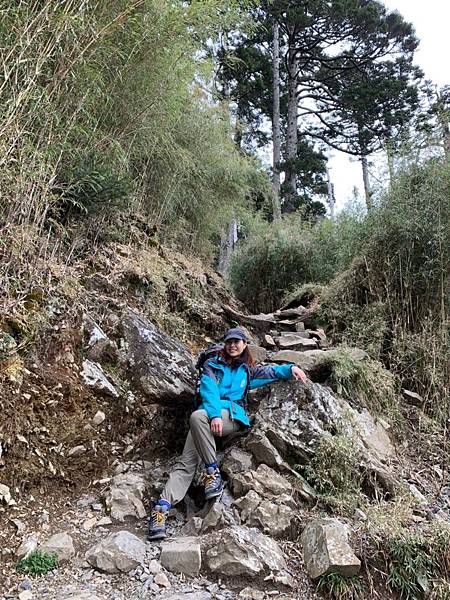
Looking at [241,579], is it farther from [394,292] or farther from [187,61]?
[187,61]

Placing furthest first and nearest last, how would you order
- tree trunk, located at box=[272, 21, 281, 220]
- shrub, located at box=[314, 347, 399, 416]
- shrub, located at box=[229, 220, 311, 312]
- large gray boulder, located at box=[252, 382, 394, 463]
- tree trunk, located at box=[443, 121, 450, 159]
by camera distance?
tree trunk, located at box=[272, 21, 281, 220] < shrub, located at box=[229, 220, 311, 312] < tree trunk, located at box=[443, 121, 450, 159] < shrub, located at box=[314, 347, 399, 416] < large gray boulder, located at box=[252, 382, 394, 463]

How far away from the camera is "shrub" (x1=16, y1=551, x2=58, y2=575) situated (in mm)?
1734

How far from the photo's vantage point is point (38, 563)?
1.76 meters

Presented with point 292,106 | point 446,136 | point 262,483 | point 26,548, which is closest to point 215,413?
point 262,483

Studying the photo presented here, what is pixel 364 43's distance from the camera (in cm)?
1018

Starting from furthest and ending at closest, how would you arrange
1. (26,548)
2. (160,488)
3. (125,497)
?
1. (160,488)
2. (125,497)
3. (26,548)

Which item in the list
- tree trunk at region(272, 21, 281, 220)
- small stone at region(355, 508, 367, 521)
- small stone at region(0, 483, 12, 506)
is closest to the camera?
small stone at region(0, 483, 12, 506)

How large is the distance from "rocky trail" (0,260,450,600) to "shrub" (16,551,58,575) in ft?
0.07

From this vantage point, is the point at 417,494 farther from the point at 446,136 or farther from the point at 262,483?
the point at 446,136

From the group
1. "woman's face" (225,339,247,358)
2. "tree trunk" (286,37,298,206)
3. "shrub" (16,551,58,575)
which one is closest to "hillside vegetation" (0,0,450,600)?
"shrub" (16,551,58,575)

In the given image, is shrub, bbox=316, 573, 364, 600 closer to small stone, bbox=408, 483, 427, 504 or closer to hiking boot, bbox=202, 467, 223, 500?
hiking boot, bbox=202, 467, 223, 500

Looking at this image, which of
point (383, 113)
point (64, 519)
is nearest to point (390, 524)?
point (64, 519)

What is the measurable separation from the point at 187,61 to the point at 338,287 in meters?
2.55

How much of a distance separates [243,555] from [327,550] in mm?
361
